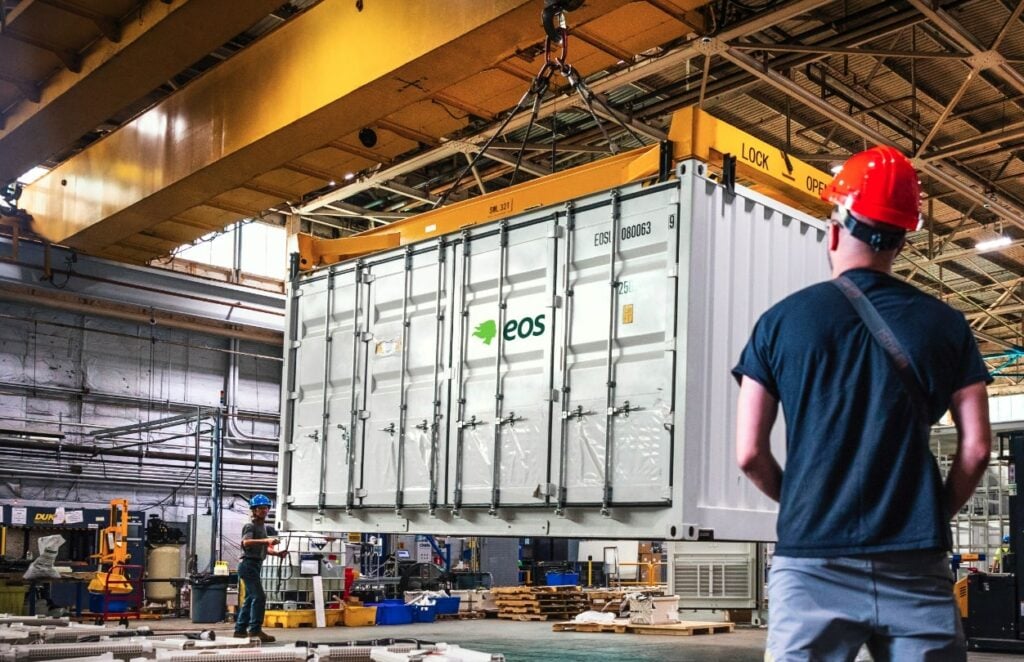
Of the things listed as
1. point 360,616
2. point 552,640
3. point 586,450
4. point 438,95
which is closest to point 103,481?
point 360,616

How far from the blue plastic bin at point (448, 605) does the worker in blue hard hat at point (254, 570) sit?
564cm

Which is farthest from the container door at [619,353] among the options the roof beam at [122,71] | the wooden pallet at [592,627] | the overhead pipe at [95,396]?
the overhead pipe at [95,396]

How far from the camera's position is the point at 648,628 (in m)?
14.7

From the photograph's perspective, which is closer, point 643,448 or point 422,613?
point 643,448

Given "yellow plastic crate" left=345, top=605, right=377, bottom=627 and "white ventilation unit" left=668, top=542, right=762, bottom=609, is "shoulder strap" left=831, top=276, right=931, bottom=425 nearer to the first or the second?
"white ventilation unit" left=668, top=542, right=762, bottom=609

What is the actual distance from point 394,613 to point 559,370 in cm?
1162

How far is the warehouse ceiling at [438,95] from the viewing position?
938cm

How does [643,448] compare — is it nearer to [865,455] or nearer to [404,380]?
[404,380]

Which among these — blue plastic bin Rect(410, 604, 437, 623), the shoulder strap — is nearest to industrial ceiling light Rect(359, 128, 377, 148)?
the shoulder strap

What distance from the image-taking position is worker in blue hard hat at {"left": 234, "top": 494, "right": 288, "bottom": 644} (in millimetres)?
12875

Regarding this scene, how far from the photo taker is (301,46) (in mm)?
10172

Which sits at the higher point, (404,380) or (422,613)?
(404,380)

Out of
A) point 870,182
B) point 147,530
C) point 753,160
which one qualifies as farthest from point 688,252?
point 147,530

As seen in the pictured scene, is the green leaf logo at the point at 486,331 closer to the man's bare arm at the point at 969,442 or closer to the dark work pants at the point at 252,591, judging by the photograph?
the man's bare arm at the point at 969,442
